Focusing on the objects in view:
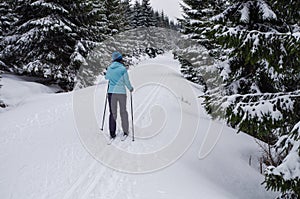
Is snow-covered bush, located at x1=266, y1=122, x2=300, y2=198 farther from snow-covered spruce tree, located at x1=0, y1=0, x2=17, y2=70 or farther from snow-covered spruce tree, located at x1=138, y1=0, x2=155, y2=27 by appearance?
snow-covered spruce tree, located at x1=138, y1=0, x2=155, y2=27

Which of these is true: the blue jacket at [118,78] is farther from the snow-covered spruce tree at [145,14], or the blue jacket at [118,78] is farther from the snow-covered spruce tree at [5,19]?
the snow-covered spruce tree at [145,14]

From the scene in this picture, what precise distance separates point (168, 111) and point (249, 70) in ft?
10.9

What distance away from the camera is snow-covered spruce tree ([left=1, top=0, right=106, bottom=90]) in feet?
45.6

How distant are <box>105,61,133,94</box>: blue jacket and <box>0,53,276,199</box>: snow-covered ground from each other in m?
1.40

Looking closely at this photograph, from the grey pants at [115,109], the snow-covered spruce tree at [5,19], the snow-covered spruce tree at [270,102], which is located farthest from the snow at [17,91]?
the snow-covered spruce tree at [270,102]

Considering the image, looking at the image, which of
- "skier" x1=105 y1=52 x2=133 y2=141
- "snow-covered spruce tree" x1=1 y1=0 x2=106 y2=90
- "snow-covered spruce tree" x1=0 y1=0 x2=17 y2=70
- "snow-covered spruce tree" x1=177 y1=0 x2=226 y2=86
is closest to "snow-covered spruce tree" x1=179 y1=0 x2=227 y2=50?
"snow-covered spruce tree" x1=177 y1=0 x2=226 y2=86

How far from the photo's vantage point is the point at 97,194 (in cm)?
442

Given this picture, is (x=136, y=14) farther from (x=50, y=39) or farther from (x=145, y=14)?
(x=50, y=39)

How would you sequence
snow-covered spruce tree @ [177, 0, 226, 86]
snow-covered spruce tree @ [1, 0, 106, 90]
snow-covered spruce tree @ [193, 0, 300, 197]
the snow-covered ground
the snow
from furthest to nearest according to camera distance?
snow-covered spruce tree @ [177, 0, 226, 86]
snow-covered spruce tree @ [1, 0, 106, 90]
the snow
the snow-covered ground
snow-covered spruce tree @ [193, 0, 300, 197]

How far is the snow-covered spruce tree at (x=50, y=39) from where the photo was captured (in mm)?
13914

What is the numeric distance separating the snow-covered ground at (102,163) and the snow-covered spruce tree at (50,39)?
4.17 metres

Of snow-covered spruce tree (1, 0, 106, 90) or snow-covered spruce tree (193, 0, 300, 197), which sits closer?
snow-covered spruce tree (193, 0, 300, 197)

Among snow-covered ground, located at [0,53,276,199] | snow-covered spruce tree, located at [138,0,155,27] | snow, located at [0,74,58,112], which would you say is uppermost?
snow-covered spruce tree, located at [138,0,155,27]

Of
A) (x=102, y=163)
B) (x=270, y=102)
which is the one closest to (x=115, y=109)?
(x=102, y=163)
